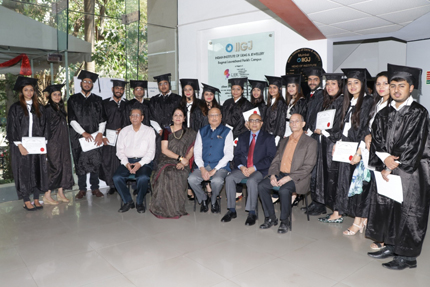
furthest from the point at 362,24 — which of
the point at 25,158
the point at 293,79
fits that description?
the point at 25,158

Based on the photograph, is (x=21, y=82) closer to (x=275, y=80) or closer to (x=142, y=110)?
(x=142, y=110)

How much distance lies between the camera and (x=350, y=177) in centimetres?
402

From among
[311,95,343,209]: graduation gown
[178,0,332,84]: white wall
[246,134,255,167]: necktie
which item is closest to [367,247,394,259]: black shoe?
[311,95,343,209]: graduation gown

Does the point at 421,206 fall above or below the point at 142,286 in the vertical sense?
above

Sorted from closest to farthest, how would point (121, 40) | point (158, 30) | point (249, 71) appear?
point (249, 71)
point (158, 30)
point (121, 40)

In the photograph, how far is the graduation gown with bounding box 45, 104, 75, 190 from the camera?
17.5ft

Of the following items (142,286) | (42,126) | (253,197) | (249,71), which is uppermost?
(249,71)

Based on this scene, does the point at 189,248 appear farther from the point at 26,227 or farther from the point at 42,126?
the point at 42,126

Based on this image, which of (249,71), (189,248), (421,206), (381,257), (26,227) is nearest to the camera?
(421,206)

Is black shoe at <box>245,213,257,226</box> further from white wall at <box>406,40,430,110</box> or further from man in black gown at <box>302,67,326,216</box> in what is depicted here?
white wall at <box>406,40,430,110</box>

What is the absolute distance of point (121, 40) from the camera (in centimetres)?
1029

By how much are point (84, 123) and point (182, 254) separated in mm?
3195

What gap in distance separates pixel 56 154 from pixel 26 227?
54.5 inches

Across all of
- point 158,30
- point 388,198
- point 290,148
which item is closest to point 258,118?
point 290,148
